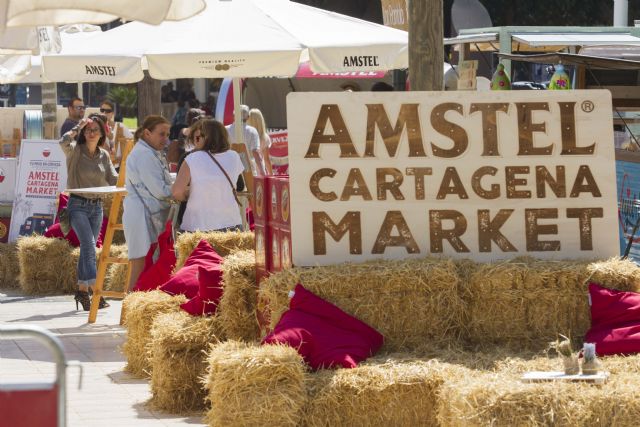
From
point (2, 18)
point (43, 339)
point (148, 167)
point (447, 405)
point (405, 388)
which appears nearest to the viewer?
point (43, 339)

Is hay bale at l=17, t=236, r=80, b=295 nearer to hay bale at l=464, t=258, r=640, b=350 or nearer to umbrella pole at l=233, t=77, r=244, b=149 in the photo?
umbrella pole at l=233, t=77, r=244, b=149

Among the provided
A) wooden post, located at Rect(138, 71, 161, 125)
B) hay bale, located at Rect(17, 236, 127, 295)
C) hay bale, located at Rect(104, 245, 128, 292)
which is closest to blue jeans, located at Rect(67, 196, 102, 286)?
hay bale, located at Rect(104, 245, 128, 292)

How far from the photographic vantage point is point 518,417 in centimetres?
501

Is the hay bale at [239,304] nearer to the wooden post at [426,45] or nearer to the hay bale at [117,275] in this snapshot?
the wooden post at [426,45]

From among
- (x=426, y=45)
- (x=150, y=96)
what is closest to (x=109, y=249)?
(x=426, y=45)

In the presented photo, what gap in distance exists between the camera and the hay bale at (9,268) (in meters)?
13.7

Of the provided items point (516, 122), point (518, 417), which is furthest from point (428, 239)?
point (518, 417)

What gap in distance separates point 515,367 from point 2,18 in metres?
3.19

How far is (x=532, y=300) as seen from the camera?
642cm

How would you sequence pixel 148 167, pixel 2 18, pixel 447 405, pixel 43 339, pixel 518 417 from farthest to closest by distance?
pixel 148 167
pixel 2 18
pixel 447 405
pixel 518 417
pixel 43 339

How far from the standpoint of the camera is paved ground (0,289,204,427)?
7219 mm

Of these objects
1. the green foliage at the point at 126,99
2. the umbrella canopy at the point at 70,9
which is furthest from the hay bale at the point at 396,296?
the green foliage at the point at 126,99

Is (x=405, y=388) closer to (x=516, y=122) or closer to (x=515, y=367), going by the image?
(x=515, y=367)

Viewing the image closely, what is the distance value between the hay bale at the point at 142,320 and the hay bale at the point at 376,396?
2415 millimetres
